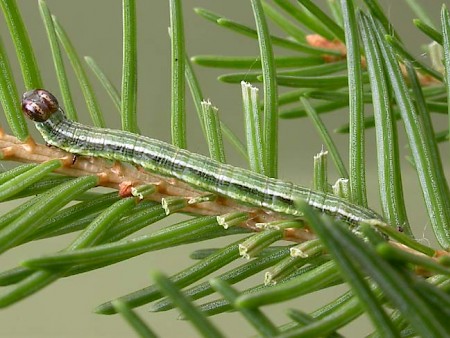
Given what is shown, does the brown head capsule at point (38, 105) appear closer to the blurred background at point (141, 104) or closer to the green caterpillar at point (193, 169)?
the green caterpillar at point (193, 169)

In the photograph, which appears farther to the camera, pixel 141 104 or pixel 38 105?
pixel 141 104

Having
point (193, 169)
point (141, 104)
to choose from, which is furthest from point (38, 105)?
point (141, 104)

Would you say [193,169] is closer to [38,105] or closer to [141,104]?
[38,105]

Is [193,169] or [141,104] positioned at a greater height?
[141,104]

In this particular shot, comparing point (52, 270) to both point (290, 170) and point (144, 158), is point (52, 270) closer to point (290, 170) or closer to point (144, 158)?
point (144, 158)

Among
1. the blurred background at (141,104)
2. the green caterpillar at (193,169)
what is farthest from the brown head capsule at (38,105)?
the blurred background at (141,104)

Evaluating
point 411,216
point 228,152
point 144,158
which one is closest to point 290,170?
point 228,152
